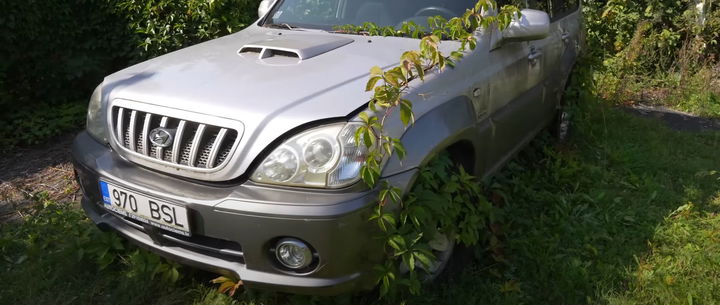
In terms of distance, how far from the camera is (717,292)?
9.09ft

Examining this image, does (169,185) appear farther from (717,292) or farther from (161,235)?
(717,292)

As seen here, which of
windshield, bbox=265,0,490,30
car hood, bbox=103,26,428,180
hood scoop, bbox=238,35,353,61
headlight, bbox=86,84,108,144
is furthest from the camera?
windshield, bbox=265,0,490,30

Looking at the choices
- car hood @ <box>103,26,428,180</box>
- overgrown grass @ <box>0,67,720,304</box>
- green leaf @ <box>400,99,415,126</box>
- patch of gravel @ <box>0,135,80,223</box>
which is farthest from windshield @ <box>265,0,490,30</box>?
patch of gravel @ <box>0,135,80,223</box>

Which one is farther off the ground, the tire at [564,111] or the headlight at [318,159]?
the headlight at [318,159]

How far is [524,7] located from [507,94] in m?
0.72

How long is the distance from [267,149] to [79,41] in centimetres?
399

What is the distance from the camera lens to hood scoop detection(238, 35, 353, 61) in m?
2.75

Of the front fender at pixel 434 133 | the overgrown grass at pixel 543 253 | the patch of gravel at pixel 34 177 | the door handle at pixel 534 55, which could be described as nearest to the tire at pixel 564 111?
the overgrown grass at pixel 543 253

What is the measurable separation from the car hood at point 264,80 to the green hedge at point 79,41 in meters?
2.37

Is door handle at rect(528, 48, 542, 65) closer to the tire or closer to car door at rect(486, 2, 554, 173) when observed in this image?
car door at rect(486, 2, 554, 173)

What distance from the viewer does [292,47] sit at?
9.10 ft

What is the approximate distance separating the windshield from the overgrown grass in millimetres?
991

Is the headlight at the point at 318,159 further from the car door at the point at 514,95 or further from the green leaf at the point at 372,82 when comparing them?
the car door at the point at 514,95

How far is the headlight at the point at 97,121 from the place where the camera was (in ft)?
8.65
